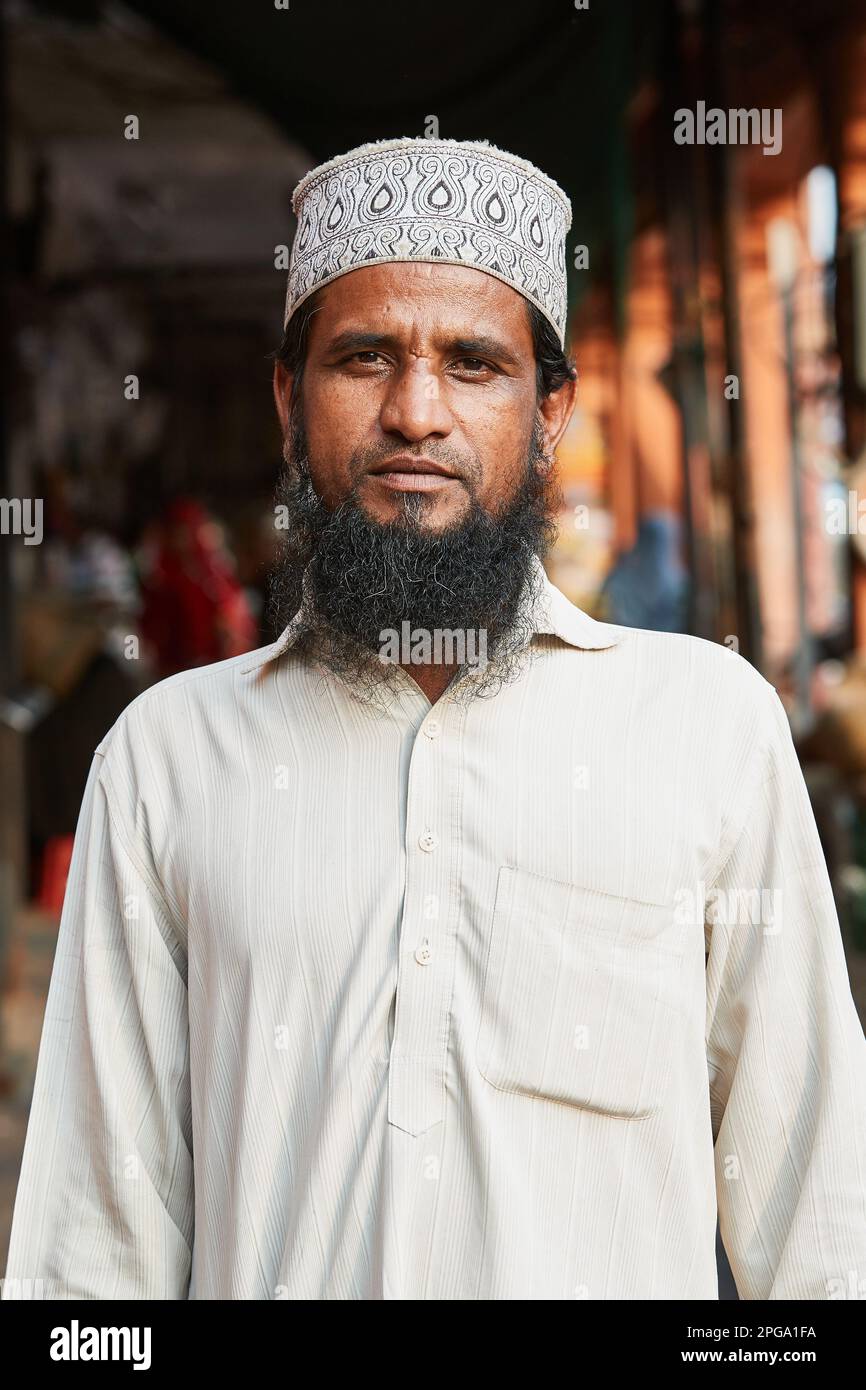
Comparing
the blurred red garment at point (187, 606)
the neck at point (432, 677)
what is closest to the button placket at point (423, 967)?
the neck at point (432, 677)

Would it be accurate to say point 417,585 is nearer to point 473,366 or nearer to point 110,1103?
point 473,366

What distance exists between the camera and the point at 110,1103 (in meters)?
1.48

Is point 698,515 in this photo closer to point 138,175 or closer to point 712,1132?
point 138,175

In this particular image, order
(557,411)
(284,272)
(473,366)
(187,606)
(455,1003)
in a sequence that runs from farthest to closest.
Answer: (284,272)
(187,606)
(557,411)
(473,366)
(455,1003)

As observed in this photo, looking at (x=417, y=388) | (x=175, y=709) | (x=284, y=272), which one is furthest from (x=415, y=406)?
(x=284, y=272)

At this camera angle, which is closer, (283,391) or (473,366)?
(473,366)

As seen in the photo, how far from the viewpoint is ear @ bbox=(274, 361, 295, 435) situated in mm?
1612

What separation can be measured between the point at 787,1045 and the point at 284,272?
6.77 m

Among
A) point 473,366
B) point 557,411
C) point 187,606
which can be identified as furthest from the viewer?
point 187,606

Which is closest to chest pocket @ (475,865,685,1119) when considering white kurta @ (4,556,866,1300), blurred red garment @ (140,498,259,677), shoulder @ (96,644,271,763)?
white kurta @ (4,556,866,1300)

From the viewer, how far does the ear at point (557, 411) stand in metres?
1.58

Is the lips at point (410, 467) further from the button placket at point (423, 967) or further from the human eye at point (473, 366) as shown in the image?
the button placket at point (423, 967)

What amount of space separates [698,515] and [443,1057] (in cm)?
628

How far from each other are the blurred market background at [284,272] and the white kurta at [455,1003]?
671 mm
